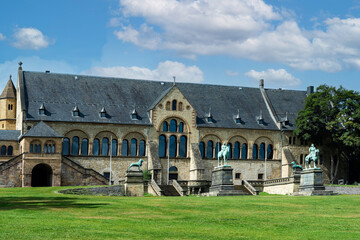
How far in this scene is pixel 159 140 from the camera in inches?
3248

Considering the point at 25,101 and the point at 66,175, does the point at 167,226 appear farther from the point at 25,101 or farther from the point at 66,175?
the point at 25,101

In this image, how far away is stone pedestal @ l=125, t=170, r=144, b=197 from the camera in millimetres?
63531

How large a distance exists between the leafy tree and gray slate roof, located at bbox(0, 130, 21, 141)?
1409 inches

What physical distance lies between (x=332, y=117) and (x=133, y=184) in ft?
108

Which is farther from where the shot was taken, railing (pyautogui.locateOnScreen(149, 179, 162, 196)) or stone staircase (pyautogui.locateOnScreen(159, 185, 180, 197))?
stone staircase (pyautogui.locateOnScreen(159, 185, 180, 197))

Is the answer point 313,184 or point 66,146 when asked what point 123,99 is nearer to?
point 66,146

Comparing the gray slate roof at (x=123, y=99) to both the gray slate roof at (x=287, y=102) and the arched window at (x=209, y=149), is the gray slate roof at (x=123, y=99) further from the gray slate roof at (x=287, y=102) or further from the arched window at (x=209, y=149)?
the arched window at (x=209, y=149)

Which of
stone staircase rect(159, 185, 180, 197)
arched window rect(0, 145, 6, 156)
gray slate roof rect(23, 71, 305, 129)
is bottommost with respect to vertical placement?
stone staircase rect(159, 185, 180, 197)

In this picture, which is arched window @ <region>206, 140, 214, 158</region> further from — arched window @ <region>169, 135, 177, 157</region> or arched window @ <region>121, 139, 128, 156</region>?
arched window @ <region>121, 139, 128, 156</region>

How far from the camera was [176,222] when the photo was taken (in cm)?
2817

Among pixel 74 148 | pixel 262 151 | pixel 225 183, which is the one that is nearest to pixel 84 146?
pixel 74 148

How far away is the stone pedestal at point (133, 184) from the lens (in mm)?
63531

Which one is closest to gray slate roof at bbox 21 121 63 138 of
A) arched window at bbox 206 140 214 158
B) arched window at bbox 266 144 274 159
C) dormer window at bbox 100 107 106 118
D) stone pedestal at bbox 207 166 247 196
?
dormer window at bbox 100 107 106 118

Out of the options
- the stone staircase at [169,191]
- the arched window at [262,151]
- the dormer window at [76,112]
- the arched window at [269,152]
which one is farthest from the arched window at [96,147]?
the arched window at [269,152]
